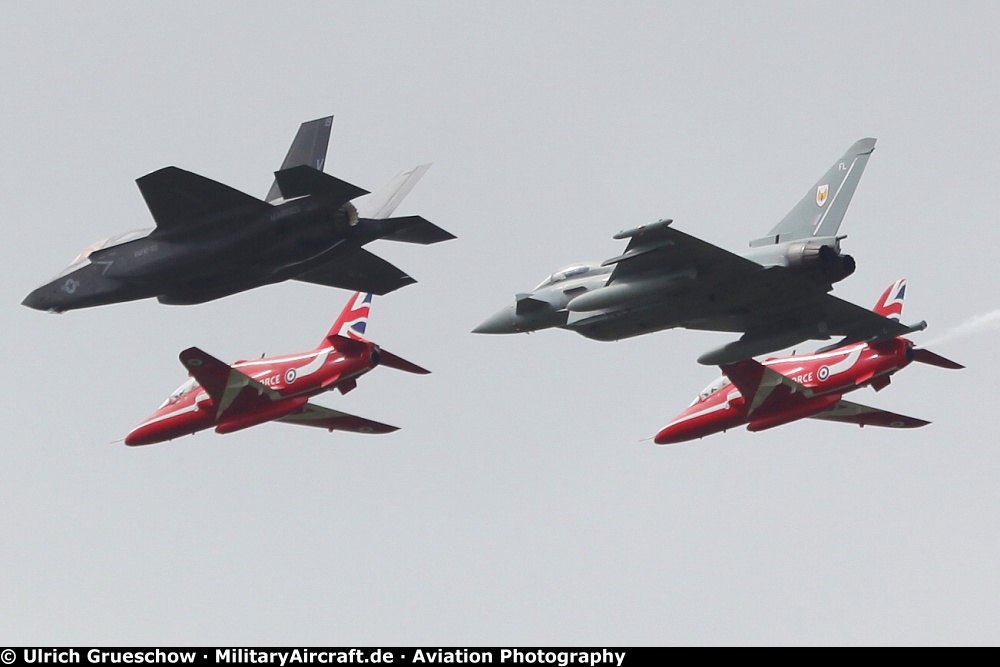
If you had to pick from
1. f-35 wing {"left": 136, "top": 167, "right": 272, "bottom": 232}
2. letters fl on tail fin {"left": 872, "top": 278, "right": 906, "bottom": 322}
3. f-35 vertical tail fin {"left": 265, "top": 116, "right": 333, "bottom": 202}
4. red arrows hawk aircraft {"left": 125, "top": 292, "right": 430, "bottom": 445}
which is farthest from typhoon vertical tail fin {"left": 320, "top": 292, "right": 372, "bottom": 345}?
letters fl on tail fin {"left": 872, "top": 278, "right": 906, "bottom": 322}

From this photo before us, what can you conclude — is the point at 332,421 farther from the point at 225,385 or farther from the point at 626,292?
the point at 626,292

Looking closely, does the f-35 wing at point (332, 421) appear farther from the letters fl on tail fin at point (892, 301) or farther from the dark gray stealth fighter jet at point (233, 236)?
the letters fl on tail fin at point (892, 301)

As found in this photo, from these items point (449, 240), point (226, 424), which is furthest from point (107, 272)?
point (449, 240)

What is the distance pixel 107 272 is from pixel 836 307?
64.8 feet

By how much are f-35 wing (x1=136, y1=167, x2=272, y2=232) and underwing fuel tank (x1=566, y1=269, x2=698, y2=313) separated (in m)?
8.69

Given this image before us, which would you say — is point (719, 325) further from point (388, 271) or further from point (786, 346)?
point (388, 271)

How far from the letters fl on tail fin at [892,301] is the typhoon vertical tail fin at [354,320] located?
14.5 m

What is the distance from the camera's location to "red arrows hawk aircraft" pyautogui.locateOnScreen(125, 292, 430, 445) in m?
51.2

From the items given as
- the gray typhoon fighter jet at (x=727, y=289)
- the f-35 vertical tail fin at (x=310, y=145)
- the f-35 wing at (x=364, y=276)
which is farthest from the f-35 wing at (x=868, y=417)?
the f-35 vertical tail fin at (x=310, y=145)

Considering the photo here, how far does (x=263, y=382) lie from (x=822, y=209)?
16.5 metres

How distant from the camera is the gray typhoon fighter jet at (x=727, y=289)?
47312 mm

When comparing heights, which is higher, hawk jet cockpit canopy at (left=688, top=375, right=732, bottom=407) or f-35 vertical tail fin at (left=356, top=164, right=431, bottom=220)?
f-35 vertical tail fin at (left=356, top=164, right=431, bottom=220)

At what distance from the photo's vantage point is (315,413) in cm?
5744

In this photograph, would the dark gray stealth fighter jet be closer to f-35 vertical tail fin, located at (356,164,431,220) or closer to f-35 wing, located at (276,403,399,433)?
f-35 vertical tail fin, located at (356,164,431,220)
